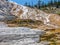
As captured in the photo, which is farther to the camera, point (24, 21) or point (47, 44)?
point (24, 21)

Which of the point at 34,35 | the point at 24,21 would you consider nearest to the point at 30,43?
the point at 34,35

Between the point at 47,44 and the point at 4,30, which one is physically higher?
the point at 4,30

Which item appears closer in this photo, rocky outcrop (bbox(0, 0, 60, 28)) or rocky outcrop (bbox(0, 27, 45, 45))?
→ rocky outcrop (bbox(0, 27, 45, 45))

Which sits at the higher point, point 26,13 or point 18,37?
point 26,13

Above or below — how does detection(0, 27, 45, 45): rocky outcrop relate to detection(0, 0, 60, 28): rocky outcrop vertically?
below

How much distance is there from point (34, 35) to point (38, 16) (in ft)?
28.1

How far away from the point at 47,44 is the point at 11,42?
164 cm

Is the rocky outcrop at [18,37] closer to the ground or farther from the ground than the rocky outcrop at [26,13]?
closer to the ground

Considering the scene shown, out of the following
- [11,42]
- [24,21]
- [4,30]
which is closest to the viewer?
[11,42]

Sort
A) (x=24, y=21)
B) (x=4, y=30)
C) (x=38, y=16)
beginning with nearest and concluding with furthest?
(x=4, y=30) → (x=24, y=21) → (x=38, y=16)

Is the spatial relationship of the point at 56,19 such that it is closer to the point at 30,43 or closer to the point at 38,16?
the point at 38,16

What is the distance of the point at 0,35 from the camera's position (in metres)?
10.5

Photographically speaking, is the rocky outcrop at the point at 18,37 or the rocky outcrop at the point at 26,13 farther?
the rocky outcrop at the point at 26,13

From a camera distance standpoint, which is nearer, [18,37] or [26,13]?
[18,37]
